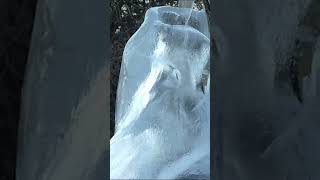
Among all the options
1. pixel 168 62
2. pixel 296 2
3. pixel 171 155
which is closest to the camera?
pixel 296 2

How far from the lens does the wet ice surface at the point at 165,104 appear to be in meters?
2.65

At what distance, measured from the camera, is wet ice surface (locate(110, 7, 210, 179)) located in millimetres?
2652

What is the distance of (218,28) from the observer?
57.2 inches

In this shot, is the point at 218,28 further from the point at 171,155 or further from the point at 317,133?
the point at 171,155

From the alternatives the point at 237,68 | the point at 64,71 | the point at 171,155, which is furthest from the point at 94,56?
the point at 171,155

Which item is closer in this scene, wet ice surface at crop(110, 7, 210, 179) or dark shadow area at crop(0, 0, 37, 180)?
dark shadow area at crop(0, 0, 37, 180)

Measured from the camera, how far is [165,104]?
9.45 feet

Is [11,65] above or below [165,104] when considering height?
above

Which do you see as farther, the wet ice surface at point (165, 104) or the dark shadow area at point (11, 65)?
the wet ice surface at point (165, 104)

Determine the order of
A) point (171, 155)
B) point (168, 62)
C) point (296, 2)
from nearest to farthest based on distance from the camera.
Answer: point (296, 2)
point (171, 155)
point (168, 62)

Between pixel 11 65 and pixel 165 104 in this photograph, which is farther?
pixel 165 104

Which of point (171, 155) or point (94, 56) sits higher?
point (94, 56)

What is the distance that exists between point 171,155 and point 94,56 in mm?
1368

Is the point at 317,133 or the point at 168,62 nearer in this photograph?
the point at 317,133
